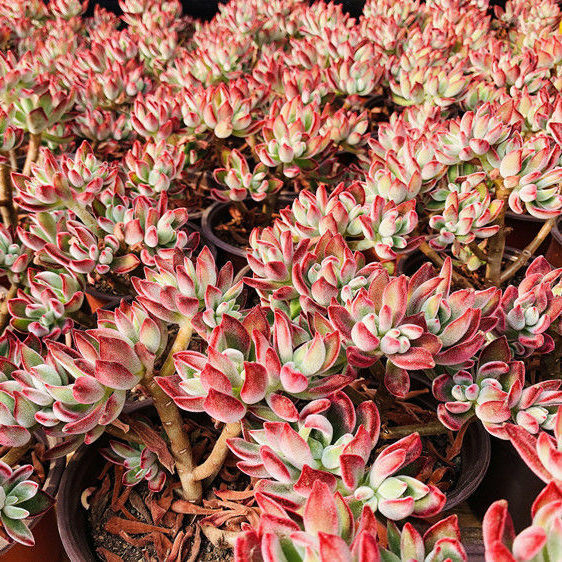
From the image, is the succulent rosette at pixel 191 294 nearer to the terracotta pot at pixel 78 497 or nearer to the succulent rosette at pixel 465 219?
the terracotta pot at pixel 78 497

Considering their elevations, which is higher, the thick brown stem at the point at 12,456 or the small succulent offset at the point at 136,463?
the small succulent offset at the point at 136,463

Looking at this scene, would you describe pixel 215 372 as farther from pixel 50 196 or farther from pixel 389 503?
pixel 50 196

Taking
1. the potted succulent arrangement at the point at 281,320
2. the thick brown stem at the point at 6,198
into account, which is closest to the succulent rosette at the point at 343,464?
the potted succulent arrangement at the point at 281,320

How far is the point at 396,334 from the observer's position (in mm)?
589

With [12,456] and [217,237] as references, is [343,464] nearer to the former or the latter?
[12,456]

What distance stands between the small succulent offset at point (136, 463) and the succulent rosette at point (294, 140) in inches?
26.4

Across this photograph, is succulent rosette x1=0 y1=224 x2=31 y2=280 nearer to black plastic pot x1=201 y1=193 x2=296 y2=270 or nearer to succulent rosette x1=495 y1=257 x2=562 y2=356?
black plastic pot x1=201 y1=193 x2=296 y2=270

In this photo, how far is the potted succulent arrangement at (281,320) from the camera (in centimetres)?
54

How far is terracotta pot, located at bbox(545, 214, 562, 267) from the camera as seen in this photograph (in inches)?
52.2

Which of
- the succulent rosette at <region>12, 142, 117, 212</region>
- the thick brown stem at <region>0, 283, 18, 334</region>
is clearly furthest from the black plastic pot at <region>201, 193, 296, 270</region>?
the thick brown stem at <region>0, 283, 18, 334</region>

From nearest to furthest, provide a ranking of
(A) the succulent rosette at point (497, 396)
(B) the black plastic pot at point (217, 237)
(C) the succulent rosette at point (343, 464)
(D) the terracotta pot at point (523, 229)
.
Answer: (C) the succulent rosette at point (343, 464) → (A) the succulent rosette at point (497, 396) → (B) the black plastic pot at point (217, 237) → (D) the terracotta pot at point (523, 229)

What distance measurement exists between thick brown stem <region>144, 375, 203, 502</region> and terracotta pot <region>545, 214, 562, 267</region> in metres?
1.04

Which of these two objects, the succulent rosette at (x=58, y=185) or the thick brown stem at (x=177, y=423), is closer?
the thick brown stem at (x=177, y=423)

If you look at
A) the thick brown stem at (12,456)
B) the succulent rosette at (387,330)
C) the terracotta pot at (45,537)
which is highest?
the succulent rosette at (387,330)
